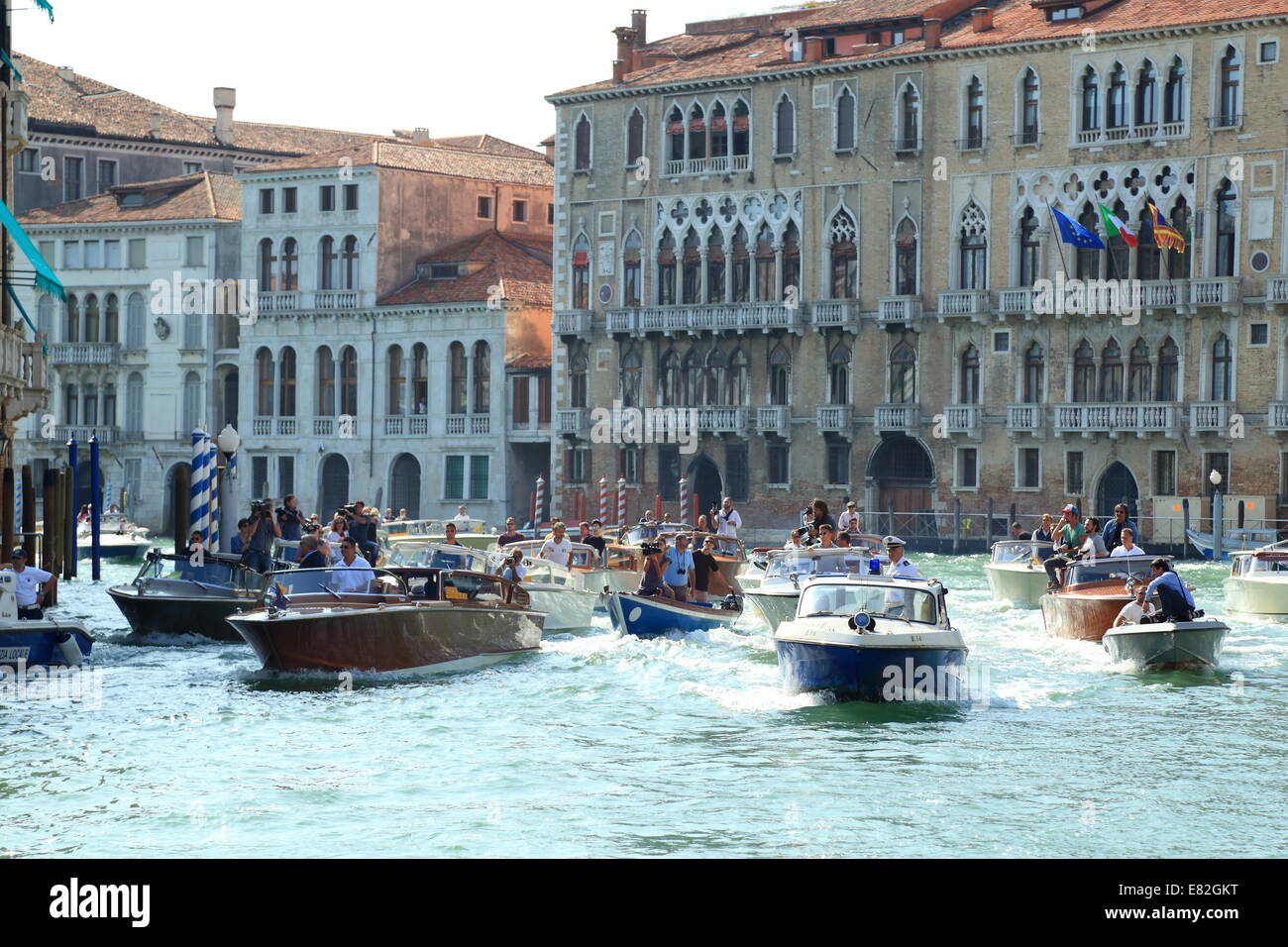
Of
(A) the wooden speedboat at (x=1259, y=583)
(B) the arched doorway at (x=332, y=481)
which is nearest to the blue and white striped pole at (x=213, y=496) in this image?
(A) the wooden speedboat at (x=1259, y=583)

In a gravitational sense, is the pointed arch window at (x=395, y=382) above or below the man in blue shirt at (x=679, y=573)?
above

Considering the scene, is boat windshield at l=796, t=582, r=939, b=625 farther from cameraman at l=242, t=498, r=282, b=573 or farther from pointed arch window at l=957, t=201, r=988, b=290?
pointed arch window at l=957, t=201, r=988, b=290

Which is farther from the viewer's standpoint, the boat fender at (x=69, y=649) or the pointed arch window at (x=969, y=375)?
the pointed arch window at (x=969, y=375)

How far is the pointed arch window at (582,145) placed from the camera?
5616cm

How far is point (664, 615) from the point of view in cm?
2459

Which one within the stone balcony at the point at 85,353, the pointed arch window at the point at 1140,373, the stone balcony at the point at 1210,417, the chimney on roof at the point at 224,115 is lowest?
the stone balcony at the point at 1210,417

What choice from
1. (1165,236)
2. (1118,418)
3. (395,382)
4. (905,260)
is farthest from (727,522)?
(395,382)

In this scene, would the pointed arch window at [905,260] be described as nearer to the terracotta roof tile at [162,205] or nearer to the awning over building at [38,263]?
the terracotta roof tile at [162,205]

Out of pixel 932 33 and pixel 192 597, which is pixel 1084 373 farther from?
pixel 192 597

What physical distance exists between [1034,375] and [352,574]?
3083 cm

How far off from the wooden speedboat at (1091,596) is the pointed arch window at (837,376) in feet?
88.5

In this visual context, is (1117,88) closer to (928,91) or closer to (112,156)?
(928,91)

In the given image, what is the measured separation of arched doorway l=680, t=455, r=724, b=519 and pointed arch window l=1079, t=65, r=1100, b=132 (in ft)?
40.7
